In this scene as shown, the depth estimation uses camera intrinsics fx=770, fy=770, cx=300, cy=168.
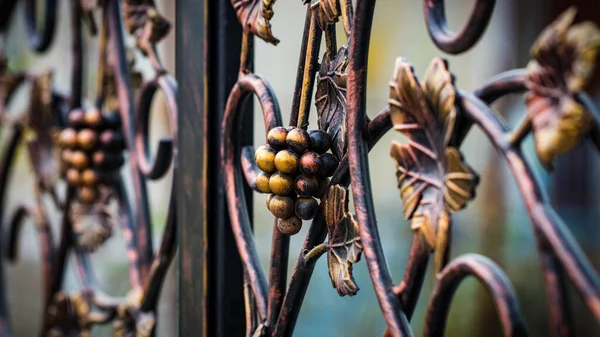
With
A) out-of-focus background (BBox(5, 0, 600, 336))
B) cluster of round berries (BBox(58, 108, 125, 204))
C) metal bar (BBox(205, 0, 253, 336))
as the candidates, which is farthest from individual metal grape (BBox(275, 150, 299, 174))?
out-of-focus background (BBox(5, 0, 600, 336))

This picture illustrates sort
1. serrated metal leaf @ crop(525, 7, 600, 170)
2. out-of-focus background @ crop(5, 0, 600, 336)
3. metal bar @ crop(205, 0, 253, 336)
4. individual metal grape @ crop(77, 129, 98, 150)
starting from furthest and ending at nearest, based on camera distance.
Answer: out-of-focus background @ crop(5, 0, 600, 336) → individual metal grape @ crop(77, 129, 98, 150) → metal bar @ crop(205, 0, 253, 336) → serrated metal leaf @ crop(525, 7, 600, 170)

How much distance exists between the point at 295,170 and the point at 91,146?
299 millimetres

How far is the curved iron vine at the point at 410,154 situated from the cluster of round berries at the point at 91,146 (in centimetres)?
20

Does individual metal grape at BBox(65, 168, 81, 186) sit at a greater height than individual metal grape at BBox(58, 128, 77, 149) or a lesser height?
lesser

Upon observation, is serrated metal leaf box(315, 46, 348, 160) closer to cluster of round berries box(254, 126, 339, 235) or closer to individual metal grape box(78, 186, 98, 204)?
cluster of round berries box(254, 126, 339, 235)

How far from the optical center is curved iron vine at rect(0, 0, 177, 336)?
1.88 feet

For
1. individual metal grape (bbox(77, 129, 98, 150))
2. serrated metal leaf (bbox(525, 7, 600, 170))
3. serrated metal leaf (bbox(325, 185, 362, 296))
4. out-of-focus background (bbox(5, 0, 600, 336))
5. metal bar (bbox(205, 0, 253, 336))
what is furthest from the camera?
out-of-focus background (bbox(5, 0, 600, 336))

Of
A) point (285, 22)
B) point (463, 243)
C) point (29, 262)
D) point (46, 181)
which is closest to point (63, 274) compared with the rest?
point (46, 181)

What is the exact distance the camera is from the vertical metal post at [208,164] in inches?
19.1

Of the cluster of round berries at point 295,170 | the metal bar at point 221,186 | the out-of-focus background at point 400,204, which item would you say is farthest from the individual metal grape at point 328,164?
the out-of-focus background at point 400,204

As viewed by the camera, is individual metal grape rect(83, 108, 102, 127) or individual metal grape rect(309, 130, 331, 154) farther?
individual metal grape rect(83, 108, 102, 127)

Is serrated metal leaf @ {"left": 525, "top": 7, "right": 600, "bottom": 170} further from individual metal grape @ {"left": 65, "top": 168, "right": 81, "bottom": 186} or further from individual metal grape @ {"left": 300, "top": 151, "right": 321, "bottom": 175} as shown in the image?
individual metal grape @ {"left": 65, "top": 168, "right": 81, "bottom": 186}

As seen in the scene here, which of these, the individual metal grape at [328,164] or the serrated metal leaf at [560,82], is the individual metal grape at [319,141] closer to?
the individual metal grape at [328,164]

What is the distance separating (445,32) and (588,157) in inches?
147
